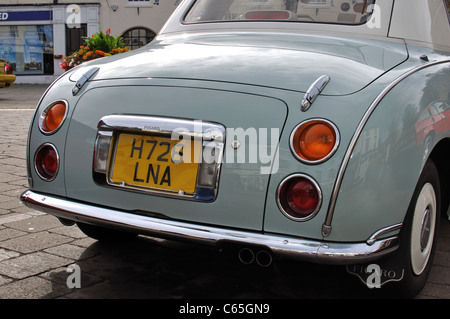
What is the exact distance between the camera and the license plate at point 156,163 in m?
2.30

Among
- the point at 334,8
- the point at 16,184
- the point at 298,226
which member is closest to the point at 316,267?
the point at 298,226

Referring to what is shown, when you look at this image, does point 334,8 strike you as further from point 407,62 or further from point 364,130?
point 364,130

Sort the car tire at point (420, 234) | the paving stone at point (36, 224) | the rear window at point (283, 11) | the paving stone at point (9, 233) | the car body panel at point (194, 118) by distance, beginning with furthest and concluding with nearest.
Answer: the paving stone at point (36, 224), the paving stone at point (9, 233), the rear window at point (283, 11), the car tire at point (420, 234), the car body panel at point (194, 118)

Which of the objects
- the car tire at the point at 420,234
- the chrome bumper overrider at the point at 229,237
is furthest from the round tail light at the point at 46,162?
the car tire at the point at 420,234

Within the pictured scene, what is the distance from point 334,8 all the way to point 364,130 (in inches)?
48.6

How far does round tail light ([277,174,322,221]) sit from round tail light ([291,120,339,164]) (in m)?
0.08

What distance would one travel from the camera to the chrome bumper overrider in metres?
2.11

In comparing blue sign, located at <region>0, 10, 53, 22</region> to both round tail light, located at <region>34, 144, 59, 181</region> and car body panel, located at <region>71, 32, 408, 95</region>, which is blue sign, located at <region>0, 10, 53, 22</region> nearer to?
car body panel, located at <region>71, 32, 408, 95</region>

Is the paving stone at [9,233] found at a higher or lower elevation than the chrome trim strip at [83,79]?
lower

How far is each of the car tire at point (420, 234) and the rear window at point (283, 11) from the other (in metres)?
0.96

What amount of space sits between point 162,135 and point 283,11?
4.26 feet

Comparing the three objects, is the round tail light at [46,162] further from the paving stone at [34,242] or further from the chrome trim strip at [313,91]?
the chrome trim strip at [313,91]

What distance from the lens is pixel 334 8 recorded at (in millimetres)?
3152

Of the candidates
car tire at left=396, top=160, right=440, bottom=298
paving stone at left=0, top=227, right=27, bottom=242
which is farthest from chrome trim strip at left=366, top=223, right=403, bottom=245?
paving stone at left=0, top=227, right=27, bottom=242
